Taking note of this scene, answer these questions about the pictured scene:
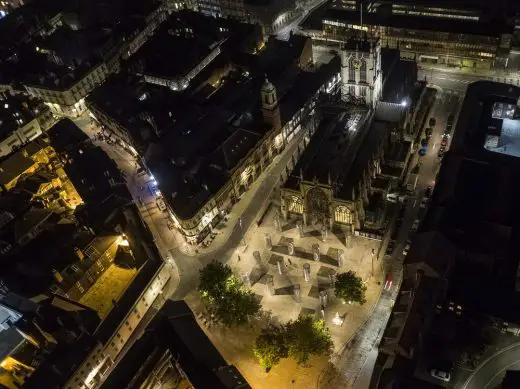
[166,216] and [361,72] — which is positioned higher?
[361,72]

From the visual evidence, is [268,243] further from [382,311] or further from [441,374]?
[441,374]

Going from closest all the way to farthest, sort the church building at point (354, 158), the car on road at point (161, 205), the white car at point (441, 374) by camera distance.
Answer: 1. the white car at point (441, 374)
2. the church building at point (354, 158)
3. the car on road at point (161, 205)

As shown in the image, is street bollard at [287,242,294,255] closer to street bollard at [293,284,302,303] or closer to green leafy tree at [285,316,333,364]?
street bollard at [293,284,302,303]

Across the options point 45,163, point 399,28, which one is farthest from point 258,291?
point 399,28

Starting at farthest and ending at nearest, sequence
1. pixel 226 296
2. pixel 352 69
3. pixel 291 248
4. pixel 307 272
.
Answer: pixel 352 69
pixel 291 248
pixel 307 272
pixel 226 296

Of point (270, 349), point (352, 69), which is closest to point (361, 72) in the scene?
point (352, 69)

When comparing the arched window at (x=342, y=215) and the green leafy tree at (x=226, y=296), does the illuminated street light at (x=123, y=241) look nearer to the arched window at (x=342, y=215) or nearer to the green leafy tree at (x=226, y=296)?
the green leafy tree at (x=226, y=296)

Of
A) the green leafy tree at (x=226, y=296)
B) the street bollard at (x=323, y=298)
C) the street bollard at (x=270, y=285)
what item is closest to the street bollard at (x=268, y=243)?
the street bollard at (x=270, y=285)
